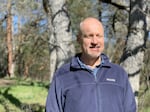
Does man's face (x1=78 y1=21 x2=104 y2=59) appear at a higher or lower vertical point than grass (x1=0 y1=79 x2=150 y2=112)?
higher

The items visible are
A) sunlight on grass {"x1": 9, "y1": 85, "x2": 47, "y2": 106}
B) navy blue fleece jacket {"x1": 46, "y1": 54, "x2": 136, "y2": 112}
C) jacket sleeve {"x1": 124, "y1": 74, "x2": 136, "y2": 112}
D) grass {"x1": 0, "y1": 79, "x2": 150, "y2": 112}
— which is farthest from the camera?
sunlight on grass {"x1": 9, "y1": 85, "x2": 47, "y2": 106}

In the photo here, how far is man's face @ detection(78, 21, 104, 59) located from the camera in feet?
10.5

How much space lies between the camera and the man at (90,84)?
3176mm

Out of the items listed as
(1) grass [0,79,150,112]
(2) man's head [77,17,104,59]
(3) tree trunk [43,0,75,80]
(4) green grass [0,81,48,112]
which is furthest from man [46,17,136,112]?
(4) green grass [0,81,48,112]

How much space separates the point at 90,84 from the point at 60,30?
103 inches

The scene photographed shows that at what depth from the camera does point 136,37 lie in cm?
570

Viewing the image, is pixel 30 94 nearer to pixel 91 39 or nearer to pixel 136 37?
pixel 136 37

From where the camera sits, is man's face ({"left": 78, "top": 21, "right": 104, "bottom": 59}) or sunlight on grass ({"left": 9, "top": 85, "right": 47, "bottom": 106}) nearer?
man's face ({"left": 78, "top": 21, "right": 104, "bottom": 59})

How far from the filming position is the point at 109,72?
3301 mm

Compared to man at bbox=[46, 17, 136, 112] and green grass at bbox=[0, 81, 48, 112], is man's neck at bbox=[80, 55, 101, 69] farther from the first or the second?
green grass at bbox=[0, 81, 48, 112]

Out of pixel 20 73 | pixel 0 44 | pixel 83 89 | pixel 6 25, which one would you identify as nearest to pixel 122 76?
pixel 83 89

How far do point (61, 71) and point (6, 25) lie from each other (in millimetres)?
30652

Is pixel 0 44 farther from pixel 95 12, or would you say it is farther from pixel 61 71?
pixel 61 71

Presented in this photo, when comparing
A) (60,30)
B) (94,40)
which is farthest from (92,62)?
(60,30)
